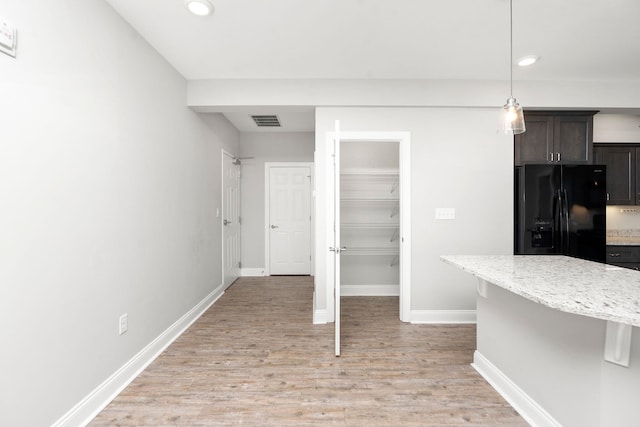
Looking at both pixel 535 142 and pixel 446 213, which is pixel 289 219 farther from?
pixel 535 142

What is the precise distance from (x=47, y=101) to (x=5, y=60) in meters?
0.23

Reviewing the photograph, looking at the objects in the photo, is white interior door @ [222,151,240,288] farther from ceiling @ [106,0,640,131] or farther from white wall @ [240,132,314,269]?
ceiling @ [106,0,640,131]

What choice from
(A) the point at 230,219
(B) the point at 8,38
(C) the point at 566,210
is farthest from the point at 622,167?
(B) the point at 8,38

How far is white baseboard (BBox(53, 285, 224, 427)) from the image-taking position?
1.70 m

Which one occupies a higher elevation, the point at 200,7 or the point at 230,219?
the point at 200,7

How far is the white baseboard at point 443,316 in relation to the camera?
326cm

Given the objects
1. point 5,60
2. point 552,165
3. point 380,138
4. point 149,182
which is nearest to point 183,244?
point 149,182

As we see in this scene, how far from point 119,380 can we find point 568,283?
2.85m

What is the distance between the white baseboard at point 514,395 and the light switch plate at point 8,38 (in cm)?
331

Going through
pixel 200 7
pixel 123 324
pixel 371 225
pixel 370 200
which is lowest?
pixel 123 324

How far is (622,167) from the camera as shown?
3680mm

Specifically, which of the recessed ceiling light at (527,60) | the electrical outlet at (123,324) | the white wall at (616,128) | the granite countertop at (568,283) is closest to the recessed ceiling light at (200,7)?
the electrical outlet at (123,324)

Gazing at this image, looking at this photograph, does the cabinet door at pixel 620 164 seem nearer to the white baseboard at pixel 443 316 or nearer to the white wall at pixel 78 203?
the white baseboard at pixel 443 316

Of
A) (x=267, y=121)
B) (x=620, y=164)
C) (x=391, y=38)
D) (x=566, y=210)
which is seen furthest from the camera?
(x=267, y=121)
